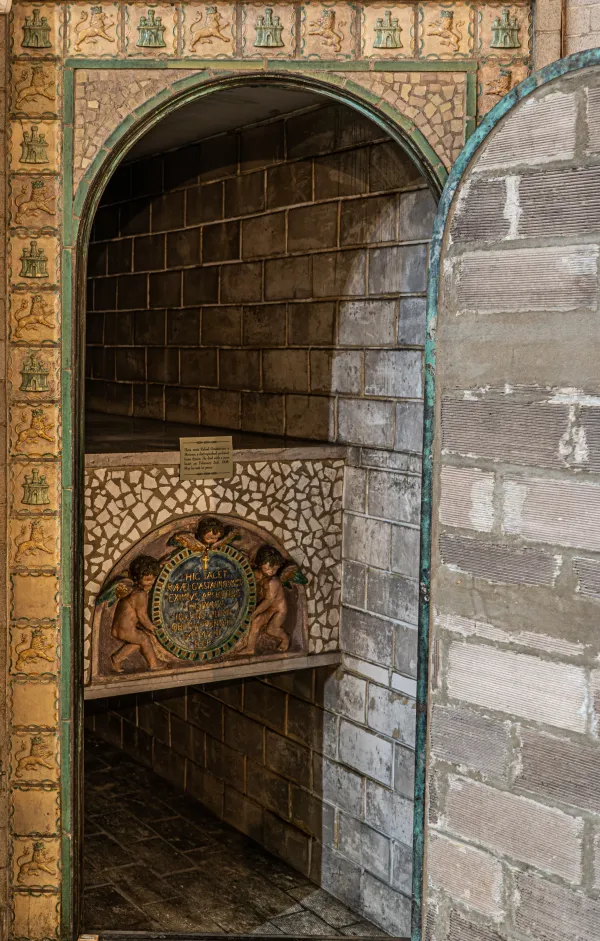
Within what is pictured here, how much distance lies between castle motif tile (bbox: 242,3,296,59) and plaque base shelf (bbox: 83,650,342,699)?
2169 millimetres

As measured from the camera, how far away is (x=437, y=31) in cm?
299

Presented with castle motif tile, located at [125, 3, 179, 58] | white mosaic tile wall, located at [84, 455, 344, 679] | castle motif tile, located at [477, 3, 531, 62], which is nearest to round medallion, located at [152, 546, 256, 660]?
white mosaic tile wall, located at [84, 455, 344, 679]

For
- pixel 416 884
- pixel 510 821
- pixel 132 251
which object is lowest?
pixel 416 884

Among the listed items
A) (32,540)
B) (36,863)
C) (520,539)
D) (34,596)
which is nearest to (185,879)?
(36,863)

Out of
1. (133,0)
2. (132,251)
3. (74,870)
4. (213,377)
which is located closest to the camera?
(133,0)

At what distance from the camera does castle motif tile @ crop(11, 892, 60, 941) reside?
3.15 m

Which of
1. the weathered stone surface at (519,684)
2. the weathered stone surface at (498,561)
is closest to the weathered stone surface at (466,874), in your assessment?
the weathered stone surface at (519,684)

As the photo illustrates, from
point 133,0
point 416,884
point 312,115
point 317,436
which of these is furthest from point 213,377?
point 416,884

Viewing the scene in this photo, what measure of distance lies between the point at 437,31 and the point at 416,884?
2188 mm

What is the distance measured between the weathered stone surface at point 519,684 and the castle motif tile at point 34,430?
1292 millimetres

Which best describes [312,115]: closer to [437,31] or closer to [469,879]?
[437,31]

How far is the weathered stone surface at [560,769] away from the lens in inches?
88.0

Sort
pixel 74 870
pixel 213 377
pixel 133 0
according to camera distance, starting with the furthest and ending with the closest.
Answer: pixel 213 377 < pixel 74 870 < pixel 133 0

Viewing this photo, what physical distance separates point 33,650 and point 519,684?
1.44 metres
